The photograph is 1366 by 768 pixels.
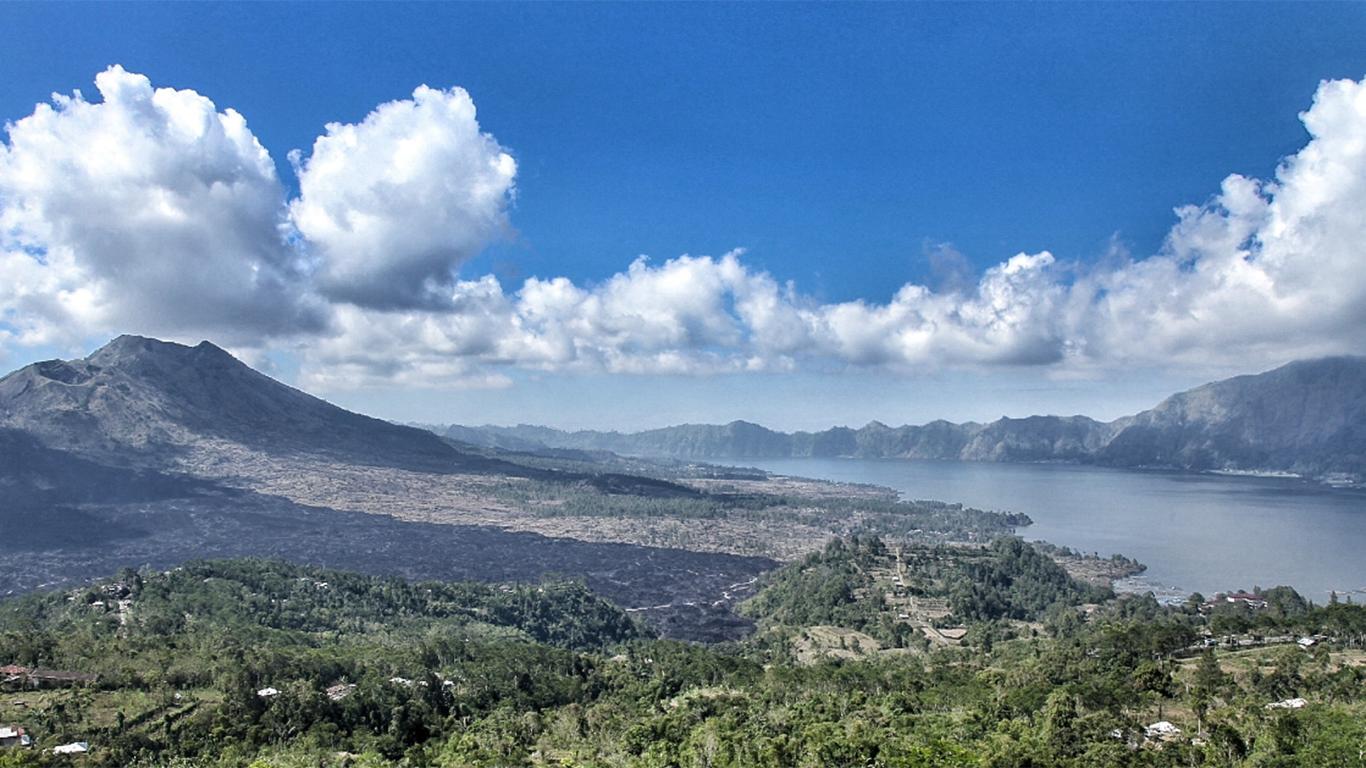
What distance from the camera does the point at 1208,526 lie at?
11044 cm

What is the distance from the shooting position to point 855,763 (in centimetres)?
2155

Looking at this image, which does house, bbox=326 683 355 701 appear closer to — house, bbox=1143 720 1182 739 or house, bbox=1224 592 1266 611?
house, bbox=1143 720 1182 739

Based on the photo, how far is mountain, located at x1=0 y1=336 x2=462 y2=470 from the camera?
132m

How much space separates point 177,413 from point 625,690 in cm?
13583

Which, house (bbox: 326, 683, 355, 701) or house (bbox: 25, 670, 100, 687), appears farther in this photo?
house (bbox: 326, 683, 355, 701)

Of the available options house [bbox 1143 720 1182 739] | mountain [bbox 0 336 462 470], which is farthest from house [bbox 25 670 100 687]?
mountain [bbox 0 336 462 470]

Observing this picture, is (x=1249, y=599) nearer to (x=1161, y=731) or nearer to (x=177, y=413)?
(x=1161, y=731)

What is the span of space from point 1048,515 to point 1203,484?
7778 centimetres

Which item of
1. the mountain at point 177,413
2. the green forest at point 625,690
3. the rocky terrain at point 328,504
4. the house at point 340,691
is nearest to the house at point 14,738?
the green forest at point 625,690

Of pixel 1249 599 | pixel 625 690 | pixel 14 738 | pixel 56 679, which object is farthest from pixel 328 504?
pixel 1249 599

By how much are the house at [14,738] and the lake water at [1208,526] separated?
244 ft

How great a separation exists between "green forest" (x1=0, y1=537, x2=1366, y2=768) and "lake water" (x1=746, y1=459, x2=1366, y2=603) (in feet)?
80.5

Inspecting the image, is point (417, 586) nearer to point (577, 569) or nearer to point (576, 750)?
point (577, 569)

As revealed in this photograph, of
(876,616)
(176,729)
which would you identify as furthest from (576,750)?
(876,616)
